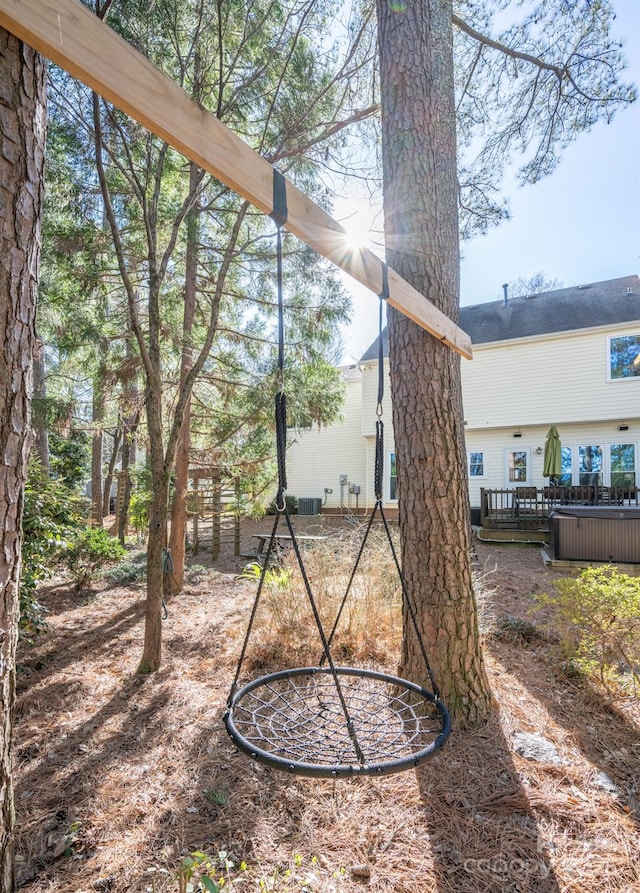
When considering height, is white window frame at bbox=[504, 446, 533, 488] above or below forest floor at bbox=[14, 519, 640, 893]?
above

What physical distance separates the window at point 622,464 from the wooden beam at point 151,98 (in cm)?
1277

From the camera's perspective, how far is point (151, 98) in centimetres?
116

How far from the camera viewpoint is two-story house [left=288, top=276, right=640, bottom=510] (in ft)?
39.2

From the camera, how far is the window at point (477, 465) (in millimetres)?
13641

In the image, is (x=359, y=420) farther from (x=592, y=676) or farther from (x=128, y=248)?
(x=592, y=676)

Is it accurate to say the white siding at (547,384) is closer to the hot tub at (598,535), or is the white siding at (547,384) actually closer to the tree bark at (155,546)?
the hot tub at (598,535)

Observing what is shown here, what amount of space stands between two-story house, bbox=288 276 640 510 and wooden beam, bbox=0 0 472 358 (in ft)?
30.5

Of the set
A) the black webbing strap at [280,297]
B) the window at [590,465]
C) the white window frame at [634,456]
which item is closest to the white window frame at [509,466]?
the window at [590,465]

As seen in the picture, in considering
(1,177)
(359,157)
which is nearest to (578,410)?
(359,157)

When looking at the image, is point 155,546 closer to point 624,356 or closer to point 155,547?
point 155,547

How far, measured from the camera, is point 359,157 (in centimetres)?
530

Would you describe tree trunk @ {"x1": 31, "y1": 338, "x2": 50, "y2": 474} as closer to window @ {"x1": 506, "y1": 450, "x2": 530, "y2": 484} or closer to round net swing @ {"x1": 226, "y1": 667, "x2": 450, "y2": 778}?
round net swing @ {"x1": 226, "y1": 667, "x2": 450, "y2": 778}

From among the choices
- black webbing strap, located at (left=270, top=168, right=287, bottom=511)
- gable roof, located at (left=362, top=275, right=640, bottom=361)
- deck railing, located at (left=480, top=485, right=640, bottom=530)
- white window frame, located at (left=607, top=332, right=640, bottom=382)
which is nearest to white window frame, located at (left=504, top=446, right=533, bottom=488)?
deck railing, located at (left=480, top=485, right=640, bottom=530)

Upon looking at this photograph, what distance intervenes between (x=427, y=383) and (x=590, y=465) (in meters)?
11.6
